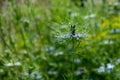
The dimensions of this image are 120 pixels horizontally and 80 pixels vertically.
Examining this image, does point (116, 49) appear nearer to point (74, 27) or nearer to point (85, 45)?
point (85, 45)

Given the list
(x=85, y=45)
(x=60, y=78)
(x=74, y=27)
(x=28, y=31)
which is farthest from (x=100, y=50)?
(x=74, y=27)

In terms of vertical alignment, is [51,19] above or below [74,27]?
below

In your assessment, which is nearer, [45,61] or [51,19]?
[45,61]

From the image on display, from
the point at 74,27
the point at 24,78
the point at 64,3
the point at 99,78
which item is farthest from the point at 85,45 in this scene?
the point at 74,27

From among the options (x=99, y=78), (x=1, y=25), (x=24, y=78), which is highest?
(x=1, y=25)

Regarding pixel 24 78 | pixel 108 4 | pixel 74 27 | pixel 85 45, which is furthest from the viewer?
pixel 108 4

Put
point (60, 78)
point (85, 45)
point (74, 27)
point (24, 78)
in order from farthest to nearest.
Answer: point (85, 45), point (60, 78), point (24, 78), point (74, 27)
